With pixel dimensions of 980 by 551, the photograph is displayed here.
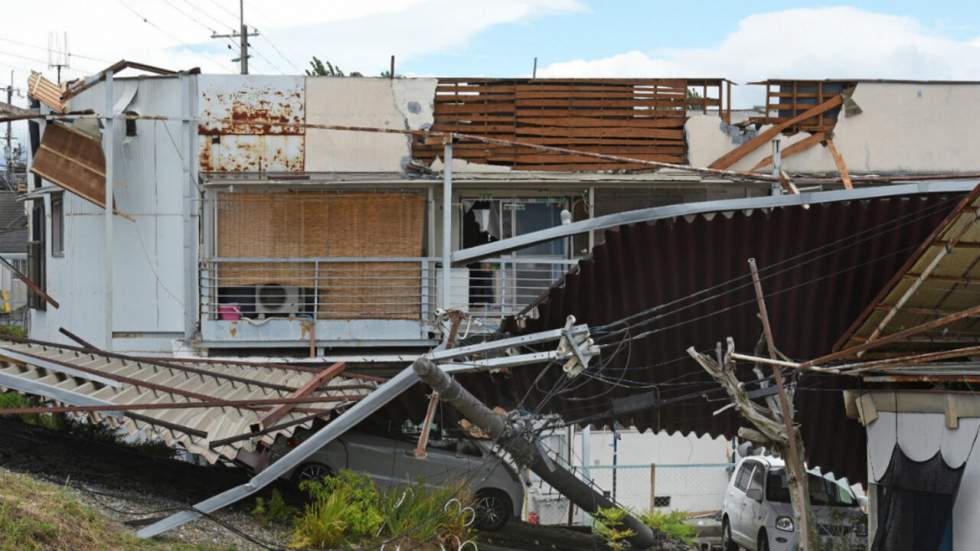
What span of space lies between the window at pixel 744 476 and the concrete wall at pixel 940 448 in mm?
4319

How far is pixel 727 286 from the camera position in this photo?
14.4 m

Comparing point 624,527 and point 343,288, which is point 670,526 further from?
point 343,288

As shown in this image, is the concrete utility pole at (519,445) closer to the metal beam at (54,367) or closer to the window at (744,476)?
the window at (744,476)

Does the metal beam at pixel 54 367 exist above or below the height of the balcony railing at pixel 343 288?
below

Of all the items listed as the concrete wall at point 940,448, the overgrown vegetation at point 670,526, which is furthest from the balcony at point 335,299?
the concrete wall at point 940,448

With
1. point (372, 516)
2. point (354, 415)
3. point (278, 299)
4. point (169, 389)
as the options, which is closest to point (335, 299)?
point (278, 299)

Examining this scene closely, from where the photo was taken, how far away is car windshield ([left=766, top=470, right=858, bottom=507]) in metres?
17.8

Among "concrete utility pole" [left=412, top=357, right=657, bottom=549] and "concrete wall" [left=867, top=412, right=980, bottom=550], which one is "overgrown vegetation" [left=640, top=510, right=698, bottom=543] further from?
"concrete wall" [left=867, top=412, right=980, bottom=550]

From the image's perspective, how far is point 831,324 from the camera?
15.2 m

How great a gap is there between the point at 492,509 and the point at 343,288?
624 cm

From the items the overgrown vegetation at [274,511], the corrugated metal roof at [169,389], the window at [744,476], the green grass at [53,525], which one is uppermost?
the corrugated metal roof at [169,389]

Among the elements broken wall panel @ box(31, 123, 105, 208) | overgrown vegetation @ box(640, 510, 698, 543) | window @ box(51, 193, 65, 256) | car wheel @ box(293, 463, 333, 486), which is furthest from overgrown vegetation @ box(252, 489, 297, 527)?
window @ box(51, 193, 65, 256)

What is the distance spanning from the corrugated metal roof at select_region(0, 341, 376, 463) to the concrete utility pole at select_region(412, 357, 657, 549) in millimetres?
1867

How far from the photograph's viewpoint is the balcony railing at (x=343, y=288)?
2130cm
